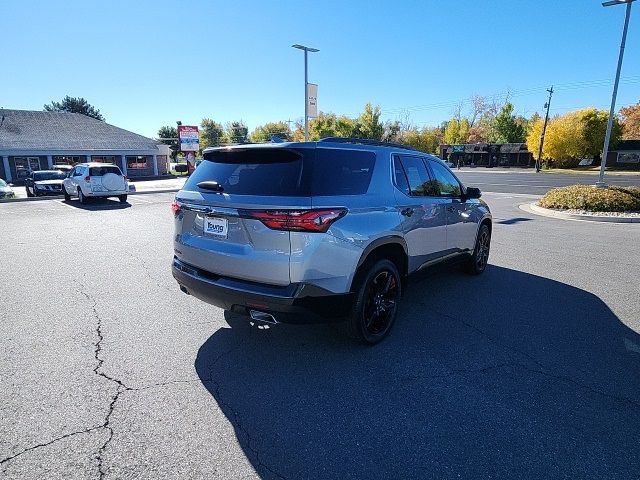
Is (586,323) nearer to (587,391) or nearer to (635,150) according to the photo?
(587,391)

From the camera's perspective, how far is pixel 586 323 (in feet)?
13.6

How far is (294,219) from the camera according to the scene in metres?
2.82

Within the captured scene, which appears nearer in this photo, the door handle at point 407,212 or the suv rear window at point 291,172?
the suv rear window at point 291,172

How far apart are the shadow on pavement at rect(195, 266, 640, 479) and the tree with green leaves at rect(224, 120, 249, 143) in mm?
108810

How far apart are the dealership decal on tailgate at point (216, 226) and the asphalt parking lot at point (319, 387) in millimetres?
1129

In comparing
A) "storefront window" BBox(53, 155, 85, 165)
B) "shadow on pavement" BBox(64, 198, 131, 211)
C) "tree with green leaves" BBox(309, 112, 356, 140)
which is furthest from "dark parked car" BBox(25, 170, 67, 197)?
"tree with green leaves" BBox(309, 112, 356, 140)

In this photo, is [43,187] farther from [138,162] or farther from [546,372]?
[138,162]

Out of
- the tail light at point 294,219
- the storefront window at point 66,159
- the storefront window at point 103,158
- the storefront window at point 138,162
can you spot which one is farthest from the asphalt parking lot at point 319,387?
the storefront window at point 138,162

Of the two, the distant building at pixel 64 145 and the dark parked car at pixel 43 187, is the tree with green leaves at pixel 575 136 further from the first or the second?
the dark parked car at pixel 43 187

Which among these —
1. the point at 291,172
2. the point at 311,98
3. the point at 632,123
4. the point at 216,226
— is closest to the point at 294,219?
the point at 291,172

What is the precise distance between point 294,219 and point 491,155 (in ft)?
239

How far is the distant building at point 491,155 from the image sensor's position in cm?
6412

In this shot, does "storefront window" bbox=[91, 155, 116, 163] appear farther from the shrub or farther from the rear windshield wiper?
the rear windshield wiper

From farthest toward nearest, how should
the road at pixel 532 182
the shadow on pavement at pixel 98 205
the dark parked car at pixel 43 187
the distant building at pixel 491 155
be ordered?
the distant building at pixel 491 155 → the road at pixel 532 182 → the dark parked car at pixel 43 187 → the shadow on pavement at pixel 98 205
